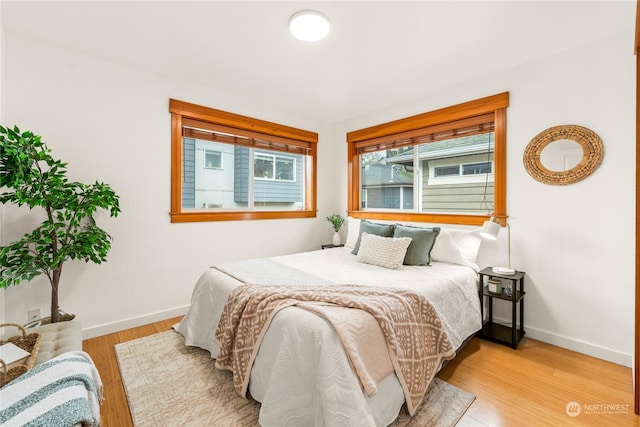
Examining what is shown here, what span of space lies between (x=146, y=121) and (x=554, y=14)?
3.42m

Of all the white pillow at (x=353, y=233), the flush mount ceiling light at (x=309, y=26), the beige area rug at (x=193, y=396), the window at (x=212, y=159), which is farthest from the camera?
the white pillow at (x=353, y=233)

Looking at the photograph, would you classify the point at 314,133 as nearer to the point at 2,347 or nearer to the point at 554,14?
the point at 554,14

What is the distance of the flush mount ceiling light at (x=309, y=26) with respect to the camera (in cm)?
192

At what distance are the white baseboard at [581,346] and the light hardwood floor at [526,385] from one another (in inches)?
2.0

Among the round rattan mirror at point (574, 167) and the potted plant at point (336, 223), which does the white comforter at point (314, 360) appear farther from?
the potted plant at point (336, 223)

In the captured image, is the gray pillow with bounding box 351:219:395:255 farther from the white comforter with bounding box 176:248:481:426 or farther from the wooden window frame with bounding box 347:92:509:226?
the white comforter with bounding box 176:248:481:426

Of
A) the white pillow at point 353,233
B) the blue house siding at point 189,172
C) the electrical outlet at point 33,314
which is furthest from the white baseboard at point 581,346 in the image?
the electrical outlet at point 33,314

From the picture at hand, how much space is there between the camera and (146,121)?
278 centimetres

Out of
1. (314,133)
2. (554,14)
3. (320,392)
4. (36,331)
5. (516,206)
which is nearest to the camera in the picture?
(320,392)

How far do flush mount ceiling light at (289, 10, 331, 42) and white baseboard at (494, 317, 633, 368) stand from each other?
3.02 metres

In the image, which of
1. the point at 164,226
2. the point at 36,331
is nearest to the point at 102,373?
the point at 36,331

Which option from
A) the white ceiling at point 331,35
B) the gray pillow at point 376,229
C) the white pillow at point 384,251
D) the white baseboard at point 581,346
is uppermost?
the white ceiling at point 331,35

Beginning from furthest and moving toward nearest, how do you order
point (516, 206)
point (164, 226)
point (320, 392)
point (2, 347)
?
point (164, 226)
point (516, 206)
point (2, 347)
point (320, 392)

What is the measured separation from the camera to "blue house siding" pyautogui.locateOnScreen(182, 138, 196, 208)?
3.16 m
